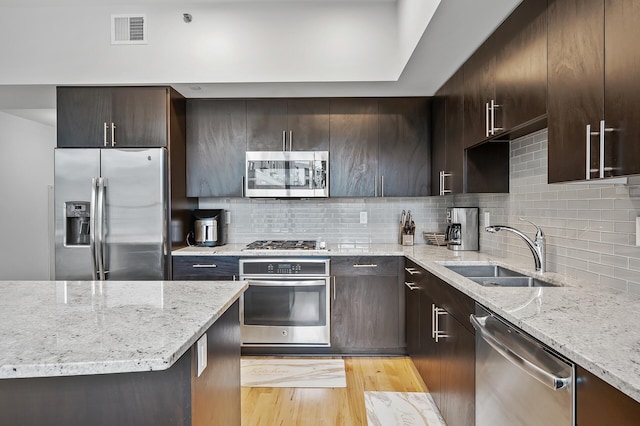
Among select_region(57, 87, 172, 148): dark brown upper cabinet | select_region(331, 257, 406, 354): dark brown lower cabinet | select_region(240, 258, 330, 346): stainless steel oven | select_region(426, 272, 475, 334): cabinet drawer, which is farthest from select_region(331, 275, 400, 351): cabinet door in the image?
select_region(57, 87, 172, 148): dark brown upper cabinet

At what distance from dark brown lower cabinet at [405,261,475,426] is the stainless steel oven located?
0.73 meters

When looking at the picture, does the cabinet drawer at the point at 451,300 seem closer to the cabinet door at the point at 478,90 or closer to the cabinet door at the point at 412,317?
the cabinet door at the point at 412,317

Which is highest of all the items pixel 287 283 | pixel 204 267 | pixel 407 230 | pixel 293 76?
pixel 293 76

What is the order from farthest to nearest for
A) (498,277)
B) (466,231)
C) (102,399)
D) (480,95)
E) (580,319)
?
(466,231) → (480,95) → (498,277) → (580,319) → (102,399)

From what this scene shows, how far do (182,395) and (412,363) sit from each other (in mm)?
2311

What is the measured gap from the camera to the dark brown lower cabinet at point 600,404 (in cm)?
81

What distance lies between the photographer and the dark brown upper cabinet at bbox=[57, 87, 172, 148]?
3.10 m

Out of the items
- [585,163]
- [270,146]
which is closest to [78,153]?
[270,146]

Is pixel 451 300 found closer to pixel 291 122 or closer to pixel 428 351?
pixel 428 351

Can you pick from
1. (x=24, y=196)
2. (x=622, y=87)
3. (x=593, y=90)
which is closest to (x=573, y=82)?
(x=593, y=90)

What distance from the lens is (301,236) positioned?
379 centimetres

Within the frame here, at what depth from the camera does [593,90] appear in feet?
4.20

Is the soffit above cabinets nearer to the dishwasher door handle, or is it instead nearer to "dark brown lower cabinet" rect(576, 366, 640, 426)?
the dishwasher door handle

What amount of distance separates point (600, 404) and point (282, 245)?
2.70 m
